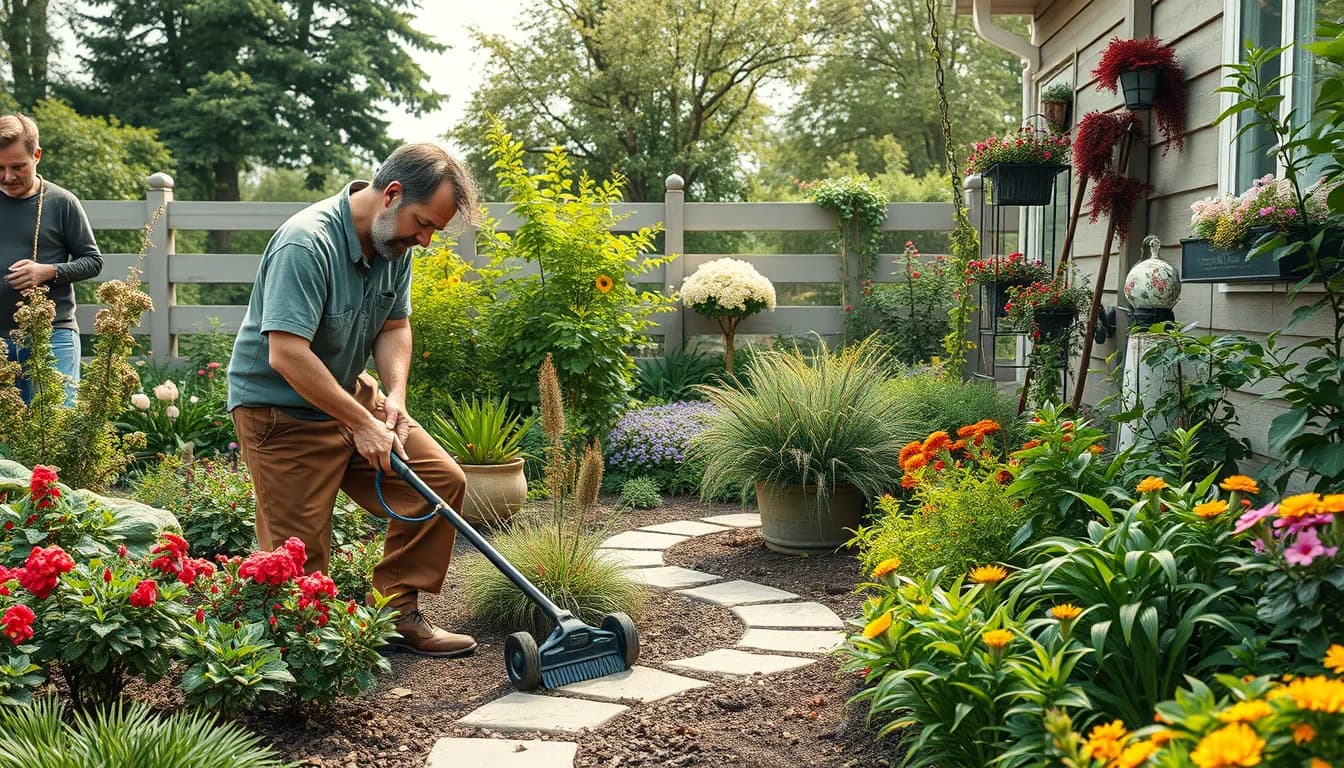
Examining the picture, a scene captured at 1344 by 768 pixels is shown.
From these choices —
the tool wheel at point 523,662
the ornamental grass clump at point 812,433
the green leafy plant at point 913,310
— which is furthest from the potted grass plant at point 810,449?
the green leafy plant at point 913,310

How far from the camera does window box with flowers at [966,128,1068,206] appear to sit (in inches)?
210

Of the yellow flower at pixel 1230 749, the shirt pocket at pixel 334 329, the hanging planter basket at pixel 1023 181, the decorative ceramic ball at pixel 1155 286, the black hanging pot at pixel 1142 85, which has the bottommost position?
the yellow flower at pixel 1230 749

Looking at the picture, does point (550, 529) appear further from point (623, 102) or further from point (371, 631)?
point (623, 102)

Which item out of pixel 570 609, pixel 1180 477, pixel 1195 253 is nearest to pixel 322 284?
pixel 570 609

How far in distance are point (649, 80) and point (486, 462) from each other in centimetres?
1500

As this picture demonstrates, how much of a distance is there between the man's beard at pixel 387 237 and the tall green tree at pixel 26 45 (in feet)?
53.0

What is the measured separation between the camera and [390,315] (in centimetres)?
362

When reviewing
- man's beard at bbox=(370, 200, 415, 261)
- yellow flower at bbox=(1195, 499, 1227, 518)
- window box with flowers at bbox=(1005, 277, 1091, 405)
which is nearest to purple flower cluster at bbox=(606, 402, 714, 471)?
window box with flowers at bbox=(1005, 277, 1091, 405)

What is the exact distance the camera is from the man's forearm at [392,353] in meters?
3.54

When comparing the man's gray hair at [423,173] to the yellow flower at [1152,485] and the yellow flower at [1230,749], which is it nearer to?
the yellow flower at [1152,485]

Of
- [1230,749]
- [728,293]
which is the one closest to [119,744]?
[1230,749]

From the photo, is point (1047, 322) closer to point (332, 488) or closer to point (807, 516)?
point (807, 516)

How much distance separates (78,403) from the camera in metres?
4.41

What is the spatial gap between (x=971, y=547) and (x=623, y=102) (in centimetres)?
1786
